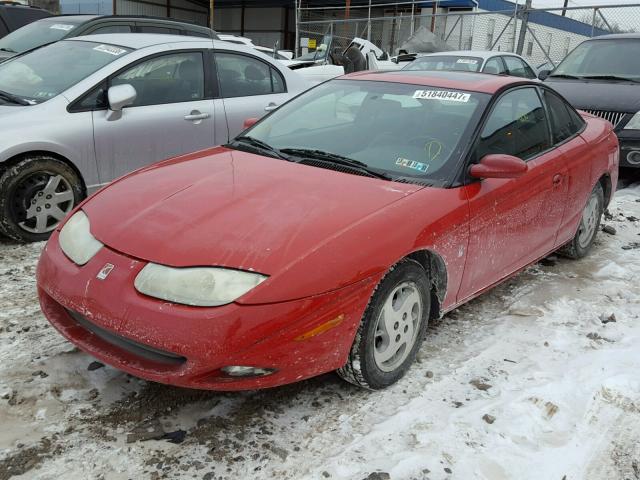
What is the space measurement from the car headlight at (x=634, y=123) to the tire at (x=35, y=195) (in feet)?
19.6

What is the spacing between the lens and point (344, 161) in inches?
128

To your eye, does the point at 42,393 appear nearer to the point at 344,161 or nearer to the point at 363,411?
the point at 363,411

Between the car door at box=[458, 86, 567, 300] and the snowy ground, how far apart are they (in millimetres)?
431

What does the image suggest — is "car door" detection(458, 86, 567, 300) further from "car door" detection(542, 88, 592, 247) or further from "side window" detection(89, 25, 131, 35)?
"side window" detection(89, 25, 131, 35)

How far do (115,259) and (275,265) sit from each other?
2.28 feet

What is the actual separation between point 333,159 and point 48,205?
253 centimetres

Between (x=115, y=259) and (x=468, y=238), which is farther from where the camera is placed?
(x=468, y=238)

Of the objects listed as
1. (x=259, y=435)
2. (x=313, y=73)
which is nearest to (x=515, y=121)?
(x=259, y=435)

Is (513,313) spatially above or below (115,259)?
below

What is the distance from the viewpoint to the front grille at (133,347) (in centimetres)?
237

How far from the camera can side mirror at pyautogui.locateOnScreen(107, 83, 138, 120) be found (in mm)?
4652

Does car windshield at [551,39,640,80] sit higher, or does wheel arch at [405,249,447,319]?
car windshield at [551,39,640,80]

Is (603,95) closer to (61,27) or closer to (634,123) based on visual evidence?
(634,123)

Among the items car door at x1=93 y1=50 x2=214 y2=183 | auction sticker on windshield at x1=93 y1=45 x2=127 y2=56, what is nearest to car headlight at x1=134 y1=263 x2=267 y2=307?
car door at x1=93 y1=50 x2=214 y2=183
